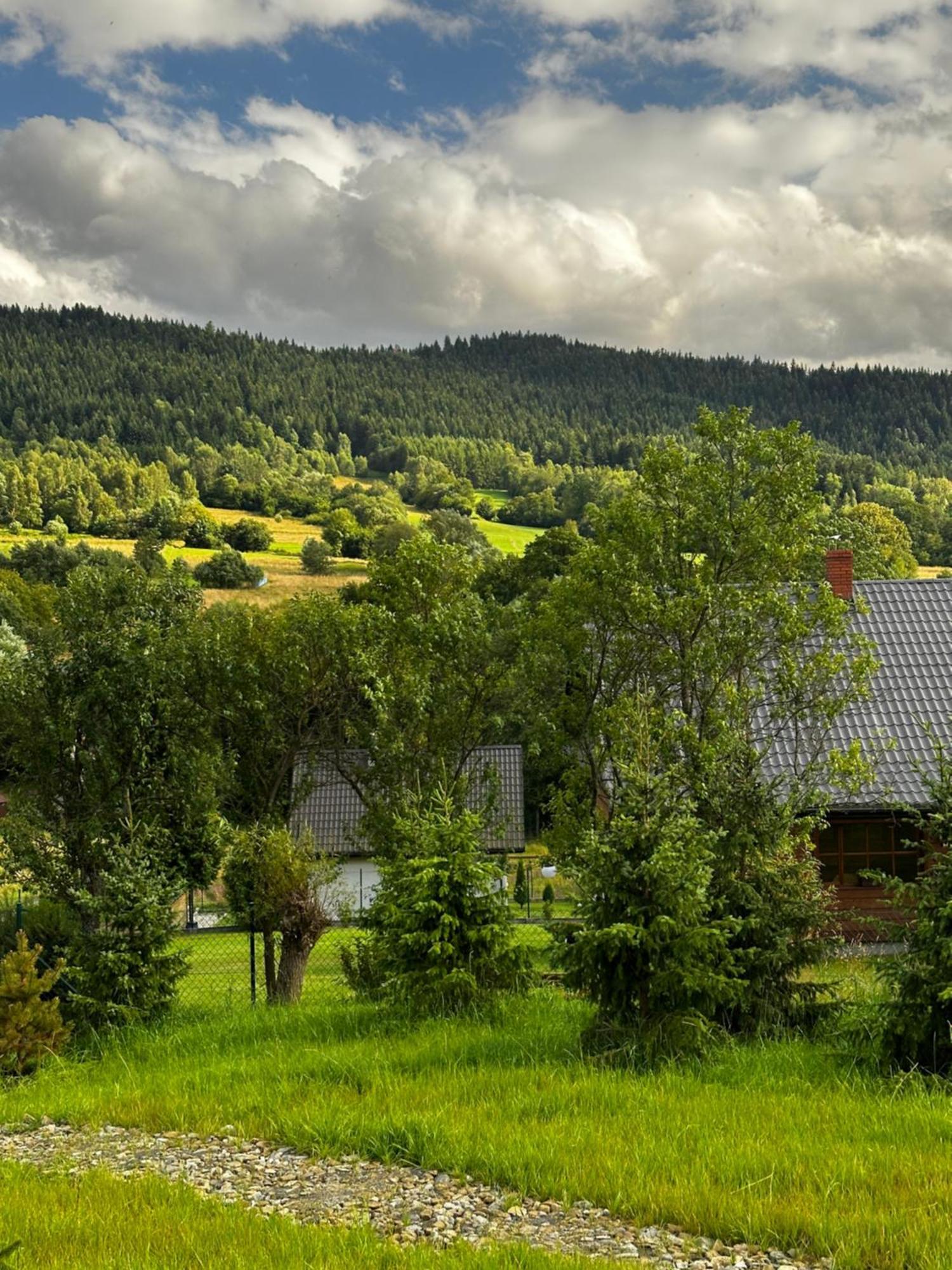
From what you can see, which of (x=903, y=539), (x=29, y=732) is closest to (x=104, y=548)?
(x=903, y=539)

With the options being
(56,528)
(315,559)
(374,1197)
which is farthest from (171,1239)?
(56,528)

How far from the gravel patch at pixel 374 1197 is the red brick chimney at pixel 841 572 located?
1840 cm

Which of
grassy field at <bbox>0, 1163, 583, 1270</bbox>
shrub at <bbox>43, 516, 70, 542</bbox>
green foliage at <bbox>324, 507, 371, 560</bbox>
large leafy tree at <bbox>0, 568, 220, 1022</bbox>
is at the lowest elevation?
grassy field at <bbox>0, 1163, 583, 1270</bbox>

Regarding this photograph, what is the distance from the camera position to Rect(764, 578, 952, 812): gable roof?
20.2m

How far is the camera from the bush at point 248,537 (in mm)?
98875

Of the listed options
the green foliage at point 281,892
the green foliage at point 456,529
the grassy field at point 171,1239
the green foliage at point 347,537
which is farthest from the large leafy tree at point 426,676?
the green foliage at point 347,537

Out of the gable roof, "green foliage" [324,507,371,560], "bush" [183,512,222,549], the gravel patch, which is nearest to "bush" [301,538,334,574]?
"green foliage" [324,507,371,560]

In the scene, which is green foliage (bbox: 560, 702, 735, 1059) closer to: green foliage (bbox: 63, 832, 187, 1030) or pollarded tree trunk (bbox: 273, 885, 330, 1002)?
green foliage (bbox: 63, 832, 187, 1030)

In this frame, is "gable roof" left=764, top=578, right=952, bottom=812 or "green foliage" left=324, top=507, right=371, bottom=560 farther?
"green foliage" left=324, top=507, right=371, bottom=560

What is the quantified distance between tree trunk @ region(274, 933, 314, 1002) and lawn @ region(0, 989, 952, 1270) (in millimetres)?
3214

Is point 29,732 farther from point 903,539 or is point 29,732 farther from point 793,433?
point 903,539

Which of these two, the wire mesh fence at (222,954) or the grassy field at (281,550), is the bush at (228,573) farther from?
the wire mesh fence at (222,954)

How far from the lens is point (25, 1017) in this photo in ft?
33.3

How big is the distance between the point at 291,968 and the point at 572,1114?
7695mm
